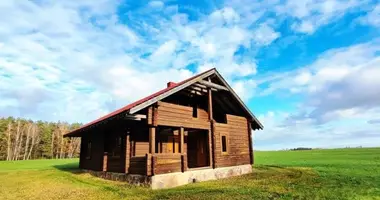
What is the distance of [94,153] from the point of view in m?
19.6

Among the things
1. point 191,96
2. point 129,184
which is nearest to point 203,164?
point 191,96

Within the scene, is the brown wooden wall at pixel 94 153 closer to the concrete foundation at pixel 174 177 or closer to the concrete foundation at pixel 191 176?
the concrete foundation at pixel 174 177

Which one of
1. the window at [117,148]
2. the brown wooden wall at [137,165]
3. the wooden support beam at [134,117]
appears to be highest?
the wooden support beam at [134,117]

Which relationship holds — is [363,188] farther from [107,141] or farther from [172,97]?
[107,141]

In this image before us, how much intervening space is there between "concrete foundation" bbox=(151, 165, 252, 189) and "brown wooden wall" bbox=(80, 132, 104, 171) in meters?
6.70

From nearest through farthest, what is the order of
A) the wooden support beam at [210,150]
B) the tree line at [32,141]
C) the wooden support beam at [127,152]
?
1. the wooden support beam at [127,152]
2. the wooden support beam at [210,150]
3. the tree line at [32,141]

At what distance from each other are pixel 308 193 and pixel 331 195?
32.8 inches

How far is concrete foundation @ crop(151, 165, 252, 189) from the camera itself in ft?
41.8

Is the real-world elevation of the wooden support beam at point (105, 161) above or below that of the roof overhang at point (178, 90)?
below

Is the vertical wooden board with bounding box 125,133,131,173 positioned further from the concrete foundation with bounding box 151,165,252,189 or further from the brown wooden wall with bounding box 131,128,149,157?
the concrete foundation with bounding box 151,165,252,189

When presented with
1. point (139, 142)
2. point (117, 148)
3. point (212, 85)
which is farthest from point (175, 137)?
point (212, 85)

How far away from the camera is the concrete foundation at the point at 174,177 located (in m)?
12.7

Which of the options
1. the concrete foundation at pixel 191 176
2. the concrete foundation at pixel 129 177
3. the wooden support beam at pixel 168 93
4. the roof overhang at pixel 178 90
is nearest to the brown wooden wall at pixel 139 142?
the concrete foundation at pixel 129 177

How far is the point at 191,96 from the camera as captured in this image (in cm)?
1823
